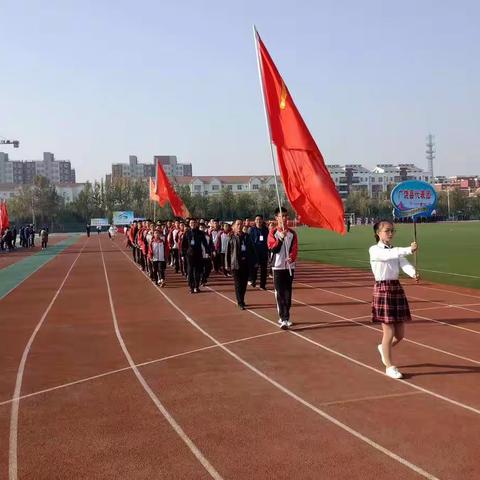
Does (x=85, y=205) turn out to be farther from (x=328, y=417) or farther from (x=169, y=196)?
(x=328, y=417)

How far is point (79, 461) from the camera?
4.20 metres

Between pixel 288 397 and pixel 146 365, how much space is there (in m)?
2.03

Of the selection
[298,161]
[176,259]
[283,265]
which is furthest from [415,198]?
[176,259]

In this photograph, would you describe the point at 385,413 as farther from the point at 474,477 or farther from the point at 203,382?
the point at 203,382

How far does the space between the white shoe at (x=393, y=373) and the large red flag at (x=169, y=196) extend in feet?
53.6

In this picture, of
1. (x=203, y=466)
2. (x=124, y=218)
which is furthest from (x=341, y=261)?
(x=124, y=218)

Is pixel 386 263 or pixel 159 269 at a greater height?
pixel 386 263

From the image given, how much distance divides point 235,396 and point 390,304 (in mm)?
1832

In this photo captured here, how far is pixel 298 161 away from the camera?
26.3ft

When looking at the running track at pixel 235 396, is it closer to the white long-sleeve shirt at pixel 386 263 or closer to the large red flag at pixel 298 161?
the white long-sleeve shirt at pixel 386 263

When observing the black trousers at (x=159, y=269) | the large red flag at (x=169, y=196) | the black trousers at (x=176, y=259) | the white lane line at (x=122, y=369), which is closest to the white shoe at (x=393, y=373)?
the white lane line at (x=122, y=369)

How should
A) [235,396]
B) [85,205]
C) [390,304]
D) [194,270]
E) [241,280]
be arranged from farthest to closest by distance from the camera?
[85,205]
[194,270]
[241,280]
[390,304]
[235,396]

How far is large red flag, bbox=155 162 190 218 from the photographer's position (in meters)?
22.6

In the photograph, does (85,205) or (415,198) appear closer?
(415,198)
